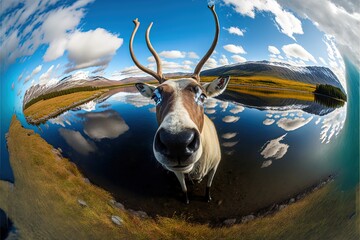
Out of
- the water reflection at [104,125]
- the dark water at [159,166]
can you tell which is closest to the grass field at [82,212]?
the dark water at [159,166]

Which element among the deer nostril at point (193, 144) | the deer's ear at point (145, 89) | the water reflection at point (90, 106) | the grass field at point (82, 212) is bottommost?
the grass field at point (82, 212)

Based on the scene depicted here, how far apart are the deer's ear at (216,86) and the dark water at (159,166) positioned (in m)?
0.10

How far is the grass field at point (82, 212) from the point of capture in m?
4.05

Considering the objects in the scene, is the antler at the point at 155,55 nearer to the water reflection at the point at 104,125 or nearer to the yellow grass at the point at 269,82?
the yellow grass at the point at 269,82

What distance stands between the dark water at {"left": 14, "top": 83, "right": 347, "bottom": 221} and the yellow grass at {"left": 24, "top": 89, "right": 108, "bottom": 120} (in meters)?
0.08

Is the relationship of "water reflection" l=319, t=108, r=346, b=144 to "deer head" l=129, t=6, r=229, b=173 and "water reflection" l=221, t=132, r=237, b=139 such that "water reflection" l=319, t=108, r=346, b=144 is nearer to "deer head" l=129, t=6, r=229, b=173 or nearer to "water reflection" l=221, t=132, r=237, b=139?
"water reflection" l=221, t=132, r=237, b=139

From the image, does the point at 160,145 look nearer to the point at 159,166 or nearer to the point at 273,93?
the point at 159,166

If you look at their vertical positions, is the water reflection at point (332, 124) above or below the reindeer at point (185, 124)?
above

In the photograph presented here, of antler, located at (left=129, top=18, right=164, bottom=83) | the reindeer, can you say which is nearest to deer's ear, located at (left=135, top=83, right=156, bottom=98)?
the reindeer

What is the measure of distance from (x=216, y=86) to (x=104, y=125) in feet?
3.82

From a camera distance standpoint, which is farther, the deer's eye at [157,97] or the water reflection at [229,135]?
the water reflection at [229,135]

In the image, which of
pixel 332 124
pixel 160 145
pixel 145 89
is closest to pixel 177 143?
pixel 160 145

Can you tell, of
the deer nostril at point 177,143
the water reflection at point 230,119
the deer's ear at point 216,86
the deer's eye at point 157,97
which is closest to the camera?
the deer nostril at point 177,143

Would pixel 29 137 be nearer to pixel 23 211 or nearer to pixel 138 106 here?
pixel 23 211
